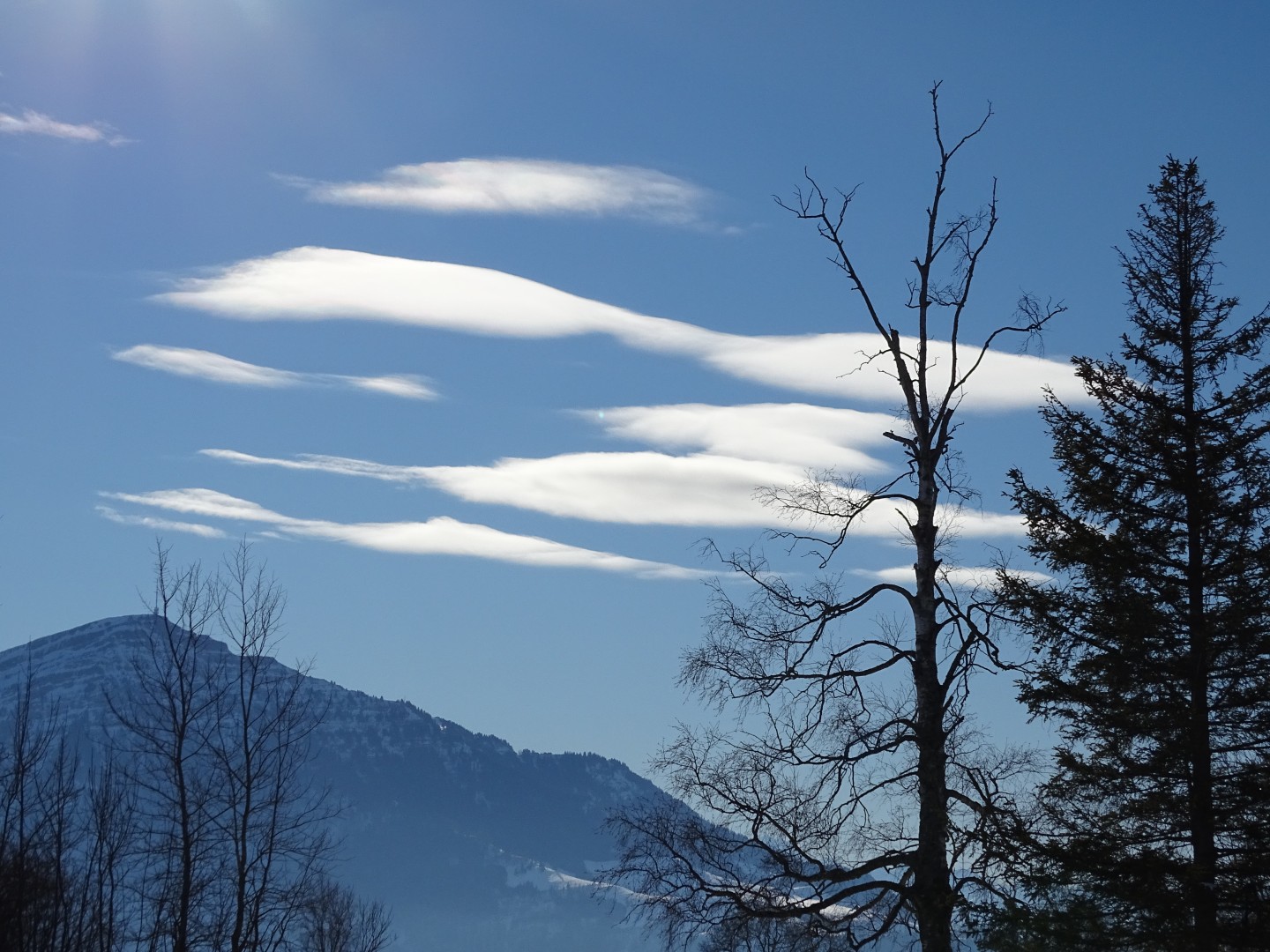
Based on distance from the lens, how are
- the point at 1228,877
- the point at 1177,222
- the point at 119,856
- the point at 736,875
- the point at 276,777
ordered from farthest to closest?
the point at 119,856 < the point at 276,777 < the point at 1177,222 < the point at 1228,877 < the point at 736,875

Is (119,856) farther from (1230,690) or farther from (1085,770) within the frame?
(1230,690)

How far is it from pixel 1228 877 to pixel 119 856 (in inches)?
943

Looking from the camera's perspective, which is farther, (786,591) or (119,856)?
(119,856)

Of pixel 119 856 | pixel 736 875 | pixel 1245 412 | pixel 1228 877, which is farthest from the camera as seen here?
pixel 119 856

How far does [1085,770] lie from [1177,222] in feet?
32.7

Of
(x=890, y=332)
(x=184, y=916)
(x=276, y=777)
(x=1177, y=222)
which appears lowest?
(x=184, y=916)

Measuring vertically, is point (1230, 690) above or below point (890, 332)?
below

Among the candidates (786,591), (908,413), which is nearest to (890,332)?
(908,413)

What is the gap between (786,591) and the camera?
22.2m

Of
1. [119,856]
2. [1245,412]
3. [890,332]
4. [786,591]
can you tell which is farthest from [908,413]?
[119,856]

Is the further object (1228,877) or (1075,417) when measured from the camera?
(1075,417)

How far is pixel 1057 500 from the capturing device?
25734 millimetres

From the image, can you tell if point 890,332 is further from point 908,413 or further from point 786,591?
point 786,591

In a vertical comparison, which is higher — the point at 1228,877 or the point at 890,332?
the point at 890,332
